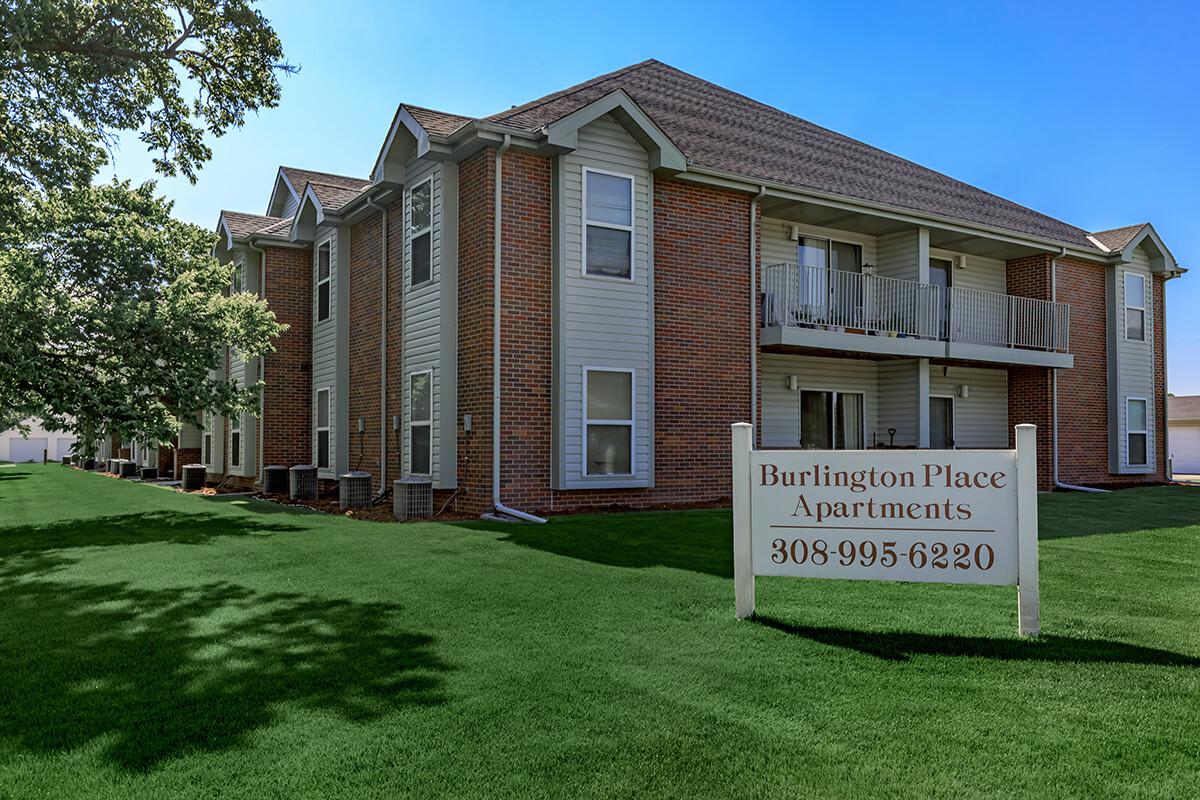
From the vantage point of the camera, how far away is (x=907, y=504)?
5.55 meters

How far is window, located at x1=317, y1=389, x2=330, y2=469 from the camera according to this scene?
18.6m

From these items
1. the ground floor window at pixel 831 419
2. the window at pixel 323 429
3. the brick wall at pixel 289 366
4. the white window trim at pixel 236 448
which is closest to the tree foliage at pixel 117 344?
the brick wall at pixel 289 366

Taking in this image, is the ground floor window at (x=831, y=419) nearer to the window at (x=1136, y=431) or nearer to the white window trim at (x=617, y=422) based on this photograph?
the white window trim at (x=617, y=422)

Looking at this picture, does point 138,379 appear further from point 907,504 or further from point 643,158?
point 907,504

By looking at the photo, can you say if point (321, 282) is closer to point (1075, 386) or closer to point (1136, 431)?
point (1075, 386)

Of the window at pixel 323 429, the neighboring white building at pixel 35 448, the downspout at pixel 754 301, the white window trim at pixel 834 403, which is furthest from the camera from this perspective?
the neighboring white building at pixel 35 448

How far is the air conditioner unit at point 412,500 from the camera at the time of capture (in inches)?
501

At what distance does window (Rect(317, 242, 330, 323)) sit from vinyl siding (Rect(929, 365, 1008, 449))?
46.0ft

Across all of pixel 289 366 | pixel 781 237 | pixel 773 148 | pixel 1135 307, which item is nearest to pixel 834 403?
pixel 781 237

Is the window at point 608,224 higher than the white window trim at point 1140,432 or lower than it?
higher

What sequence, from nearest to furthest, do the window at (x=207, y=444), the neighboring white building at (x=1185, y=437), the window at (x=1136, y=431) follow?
1. the window at (x=1136, y=431)
2. the window at (x=207, y=444)
3. the neighboring white building at (x=1185, y=437)

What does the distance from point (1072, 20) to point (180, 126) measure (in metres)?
14.3

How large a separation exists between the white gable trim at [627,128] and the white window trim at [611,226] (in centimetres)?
53

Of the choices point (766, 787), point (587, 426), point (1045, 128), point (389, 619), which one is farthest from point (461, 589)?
point (1045, 128)
